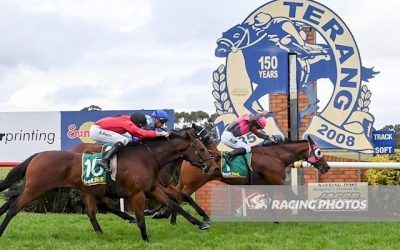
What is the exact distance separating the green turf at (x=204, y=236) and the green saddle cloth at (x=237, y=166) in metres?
0.81

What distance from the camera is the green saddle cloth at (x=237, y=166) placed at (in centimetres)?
1020

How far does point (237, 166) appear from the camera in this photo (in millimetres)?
10242

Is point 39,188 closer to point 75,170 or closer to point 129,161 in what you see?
point 75,170

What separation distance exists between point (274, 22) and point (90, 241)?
210 inches

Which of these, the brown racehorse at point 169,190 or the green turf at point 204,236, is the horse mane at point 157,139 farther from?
the green turf at point 204,236

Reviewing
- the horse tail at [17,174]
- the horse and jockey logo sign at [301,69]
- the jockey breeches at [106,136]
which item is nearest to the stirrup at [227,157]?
the horse and jockey logo sign at [301,69]

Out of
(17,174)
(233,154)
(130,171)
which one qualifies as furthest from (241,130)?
(17,174)

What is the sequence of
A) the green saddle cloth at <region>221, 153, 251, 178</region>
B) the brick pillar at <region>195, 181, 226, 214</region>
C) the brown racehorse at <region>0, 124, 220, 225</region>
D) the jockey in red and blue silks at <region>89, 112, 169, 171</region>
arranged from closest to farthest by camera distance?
1. the jockey in red and blue silks at <region>89, 112, 169, 171</region>
2. the brown racehorse at <region>0, 124, 220, 225</region>
3. the green saddle cloth at <region>221, 153, 251, 178</region>
4. the brick pillar at <region>195, 181, 226, 214</region>

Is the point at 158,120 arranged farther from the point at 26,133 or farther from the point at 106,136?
the point at 26,133

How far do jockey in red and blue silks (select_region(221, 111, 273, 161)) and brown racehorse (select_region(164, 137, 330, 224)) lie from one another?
9.6 inches

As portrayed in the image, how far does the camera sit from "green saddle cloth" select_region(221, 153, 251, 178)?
10.2m

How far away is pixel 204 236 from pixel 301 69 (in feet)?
13.5

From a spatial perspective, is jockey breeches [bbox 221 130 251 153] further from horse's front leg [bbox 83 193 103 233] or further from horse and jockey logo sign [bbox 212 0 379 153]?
horse's front leg [bbox 83 193 103 233]

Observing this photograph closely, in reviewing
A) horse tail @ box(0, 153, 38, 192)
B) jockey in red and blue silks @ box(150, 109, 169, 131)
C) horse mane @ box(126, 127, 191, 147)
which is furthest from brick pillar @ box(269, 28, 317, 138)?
horse tail @ box(0, 153, 38, 192)
